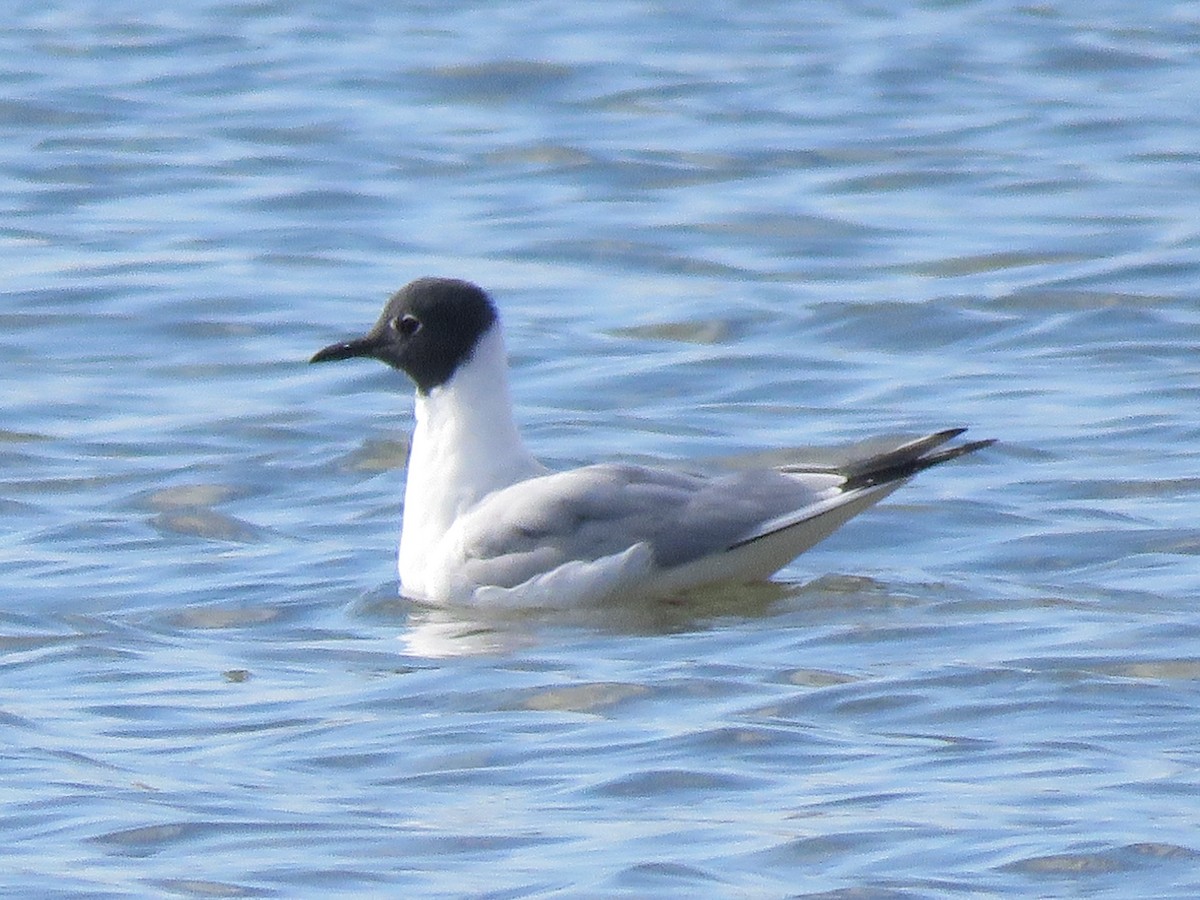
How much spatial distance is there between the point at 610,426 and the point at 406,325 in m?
2.01

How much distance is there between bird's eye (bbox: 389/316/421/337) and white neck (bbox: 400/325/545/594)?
0.20 metres

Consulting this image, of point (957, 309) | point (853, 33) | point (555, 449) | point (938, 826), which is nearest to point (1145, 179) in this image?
point (957, 309)

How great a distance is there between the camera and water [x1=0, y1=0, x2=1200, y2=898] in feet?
22.5

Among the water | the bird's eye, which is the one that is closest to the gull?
the water

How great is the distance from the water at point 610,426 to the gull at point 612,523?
129 millimetres

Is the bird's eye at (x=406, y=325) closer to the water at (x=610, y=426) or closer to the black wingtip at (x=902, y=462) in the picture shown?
the water at (x=610, y=426)

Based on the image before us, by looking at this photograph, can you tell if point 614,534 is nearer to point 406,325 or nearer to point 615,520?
point 615,520

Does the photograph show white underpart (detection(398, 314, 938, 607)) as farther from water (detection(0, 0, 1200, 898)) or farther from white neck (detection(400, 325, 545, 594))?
water (detection(0, 0, 1200, 898))

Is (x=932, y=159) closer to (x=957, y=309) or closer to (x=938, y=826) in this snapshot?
(x=957, y=309)

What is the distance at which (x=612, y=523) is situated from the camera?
9320 millimetres

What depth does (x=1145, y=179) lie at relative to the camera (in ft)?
53.0

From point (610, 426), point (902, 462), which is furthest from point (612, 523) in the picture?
point (610, 426)

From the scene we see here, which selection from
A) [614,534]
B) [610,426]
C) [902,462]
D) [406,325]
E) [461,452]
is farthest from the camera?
[610,426]

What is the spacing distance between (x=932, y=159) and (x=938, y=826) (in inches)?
410
